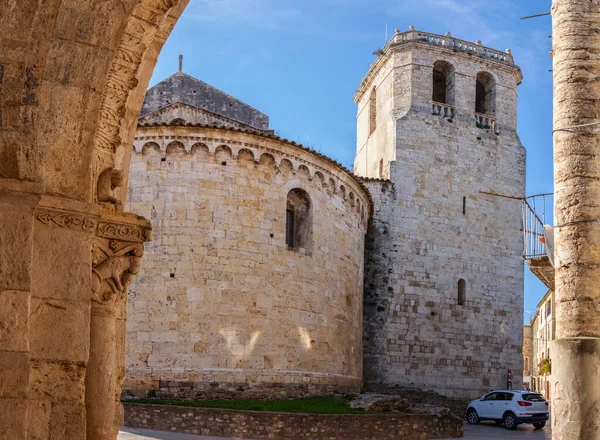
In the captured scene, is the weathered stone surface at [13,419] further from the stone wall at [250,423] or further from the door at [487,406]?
the door at [487,406]

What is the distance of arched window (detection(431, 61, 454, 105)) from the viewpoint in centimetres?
3031

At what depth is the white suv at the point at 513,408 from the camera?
23375mm

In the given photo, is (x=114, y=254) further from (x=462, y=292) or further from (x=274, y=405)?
(x=462, y=292)

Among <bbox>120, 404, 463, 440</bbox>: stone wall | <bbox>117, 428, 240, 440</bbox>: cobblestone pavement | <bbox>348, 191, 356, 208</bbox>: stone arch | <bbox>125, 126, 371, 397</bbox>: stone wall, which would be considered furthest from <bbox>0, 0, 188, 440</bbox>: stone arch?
<bbox>348, 191, 356, 208</bbox>: stone arch

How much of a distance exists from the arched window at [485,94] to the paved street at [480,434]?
11882 mm

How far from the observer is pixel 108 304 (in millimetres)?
4984

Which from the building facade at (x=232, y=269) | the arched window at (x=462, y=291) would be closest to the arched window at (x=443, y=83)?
the arched window at (x=462, y=291)

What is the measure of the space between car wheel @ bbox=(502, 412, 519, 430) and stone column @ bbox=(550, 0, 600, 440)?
15.7 metres

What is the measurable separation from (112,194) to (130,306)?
14.5m

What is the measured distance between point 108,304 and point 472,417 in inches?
874

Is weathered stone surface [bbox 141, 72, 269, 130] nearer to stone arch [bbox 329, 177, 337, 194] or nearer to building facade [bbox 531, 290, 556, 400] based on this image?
stone arch [bbox 329, 177, 337, 194]

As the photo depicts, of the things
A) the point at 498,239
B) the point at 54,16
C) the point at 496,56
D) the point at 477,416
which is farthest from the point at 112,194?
the point at 496,56

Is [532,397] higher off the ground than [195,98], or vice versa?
[195,98]

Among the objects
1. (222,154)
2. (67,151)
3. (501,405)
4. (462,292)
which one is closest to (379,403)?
(501,405)
